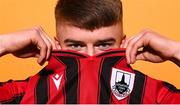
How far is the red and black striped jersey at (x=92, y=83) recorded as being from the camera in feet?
3.34

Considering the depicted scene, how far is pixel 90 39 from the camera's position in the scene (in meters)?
1.09

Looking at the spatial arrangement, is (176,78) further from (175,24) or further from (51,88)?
(51,88)

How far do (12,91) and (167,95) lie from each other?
34 centimetres

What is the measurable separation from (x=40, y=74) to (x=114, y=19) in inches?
8.2

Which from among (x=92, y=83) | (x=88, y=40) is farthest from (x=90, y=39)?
(x=92, y=83)

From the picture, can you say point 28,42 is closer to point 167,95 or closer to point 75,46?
point 75,46

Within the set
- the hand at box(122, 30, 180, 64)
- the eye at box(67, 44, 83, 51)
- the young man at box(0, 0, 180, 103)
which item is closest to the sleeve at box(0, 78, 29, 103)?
the young man at box(0, 0, 180, 103)

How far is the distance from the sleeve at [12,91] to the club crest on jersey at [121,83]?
21cm

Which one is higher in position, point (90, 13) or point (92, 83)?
point (90, 13)

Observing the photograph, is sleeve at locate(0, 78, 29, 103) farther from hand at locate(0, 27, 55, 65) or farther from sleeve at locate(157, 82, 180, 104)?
sleeve at locate(157, 82, 180, 104)

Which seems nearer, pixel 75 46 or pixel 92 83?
pixel 92 83

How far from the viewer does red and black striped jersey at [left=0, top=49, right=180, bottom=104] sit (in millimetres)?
1019

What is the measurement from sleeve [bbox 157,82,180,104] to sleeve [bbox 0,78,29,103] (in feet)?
0.96

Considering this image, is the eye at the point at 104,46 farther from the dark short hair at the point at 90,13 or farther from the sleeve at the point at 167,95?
the sleeve at the point at 167,95
